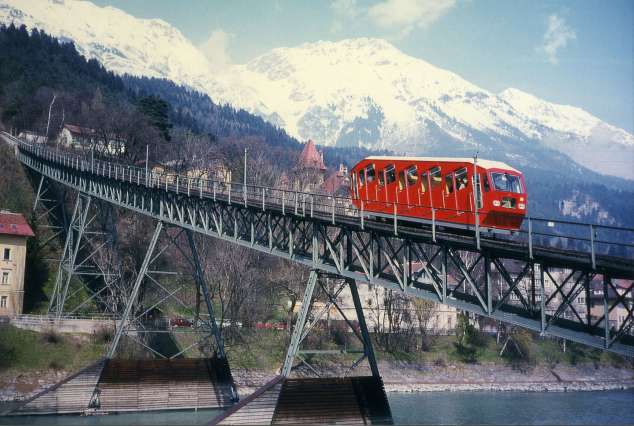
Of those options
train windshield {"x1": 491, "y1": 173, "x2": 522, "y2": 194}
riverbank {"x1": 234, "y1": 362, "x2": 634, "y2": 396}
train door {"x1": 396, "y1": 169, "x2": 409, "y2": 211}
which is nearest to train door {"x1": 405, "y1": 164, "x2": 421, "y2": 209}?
train door {"x1": 396, "y1": 169, "x2": 409, "y2": 211}

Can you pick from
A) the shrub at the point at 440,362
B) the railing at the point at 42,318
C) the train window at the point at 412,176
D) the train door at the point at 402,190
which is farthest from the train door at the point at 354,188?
the shrub at the point at 440,362

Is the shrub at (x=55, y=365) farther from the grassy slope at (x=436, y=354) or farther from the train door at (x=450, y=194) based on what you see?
the train door at (x=450, y=194)

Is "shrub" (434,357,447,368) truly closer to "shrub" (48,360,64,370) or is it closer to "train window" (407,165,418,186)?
"shrub" (48,360,64,370)

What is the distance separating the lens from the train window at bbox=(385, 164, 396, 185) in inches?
1330

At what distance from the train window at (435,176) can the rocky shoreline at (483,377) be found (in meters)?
27.5

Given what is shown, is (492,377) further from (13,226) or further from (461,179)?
(13,226)

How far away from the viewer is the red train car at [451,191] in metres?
27.5

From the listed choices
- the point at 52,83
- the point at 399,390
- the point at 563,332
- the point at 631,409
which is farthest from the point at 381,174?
the point at 52,83

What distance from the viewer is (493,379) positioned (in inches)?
2601

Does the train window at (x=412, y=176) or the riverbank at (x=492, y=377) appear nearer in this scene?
the train window at (x=412, y=176)

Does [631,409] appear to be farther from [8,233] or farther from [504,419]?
[8,233]

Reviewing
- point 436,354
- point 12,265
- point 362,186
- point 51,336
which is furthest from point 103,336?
point 436,354

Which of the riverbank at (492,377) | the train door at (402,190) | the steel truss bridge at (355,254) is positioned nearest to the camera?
the steel truss bridge at (355,254)

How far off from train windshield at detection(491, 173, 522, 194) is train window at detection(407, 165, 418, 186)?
4913mm
